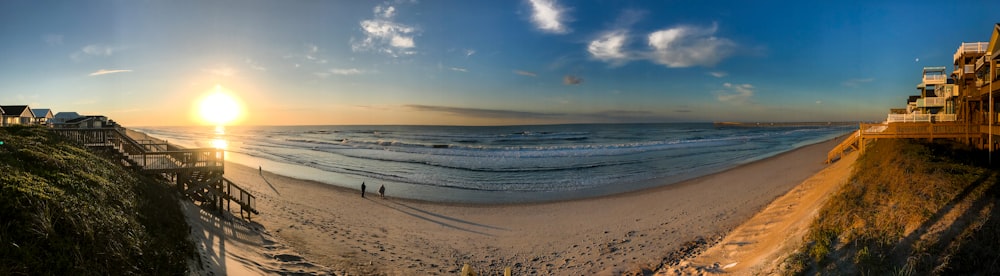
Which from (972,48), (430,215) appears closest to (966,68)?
(972,48)

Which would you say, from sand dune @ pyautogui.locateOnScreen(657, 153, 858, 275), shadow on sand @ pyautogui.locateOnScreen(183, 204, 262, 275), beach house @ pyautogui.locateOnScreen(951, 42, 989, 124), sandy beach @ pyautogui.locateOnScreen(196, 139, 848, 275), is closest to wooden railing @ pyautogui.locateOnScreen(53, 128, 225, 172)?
shadow on sand @ pyautogui.locateOnScreen(183, 204, 262, 275)

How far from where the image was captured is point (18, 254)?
4898mm

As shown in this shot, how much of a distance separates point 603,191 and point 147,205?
63.5 feet

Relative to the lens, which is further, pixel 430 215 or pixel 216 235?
pixel 430 215

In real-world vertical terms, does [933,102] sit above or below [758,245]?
above

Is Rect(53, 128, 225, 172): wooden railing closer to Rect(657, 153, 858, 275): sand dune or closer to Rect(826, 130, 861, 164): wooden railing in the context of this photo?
Rect(657, 153, 858, 275): sand dune

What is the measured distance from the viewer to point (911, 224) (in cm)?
787

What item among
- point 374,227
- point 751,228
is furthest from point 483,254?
point 751,228

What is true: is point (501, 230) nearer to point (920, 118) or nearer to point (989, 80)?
point (989, 80)

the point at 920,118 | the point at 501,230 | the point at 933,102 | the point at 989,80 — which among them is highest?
the point at 989,80

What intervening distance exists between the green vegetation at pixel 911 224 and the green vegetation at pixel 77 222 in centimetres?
1092

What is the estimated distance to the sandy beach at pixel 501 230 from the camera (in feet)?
38.2

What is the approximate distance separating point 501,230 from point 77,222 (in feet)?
38.4

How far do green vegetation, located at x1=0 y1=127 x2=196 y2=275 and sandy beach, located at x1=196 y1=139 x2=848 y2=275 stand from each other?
98.1 inches
